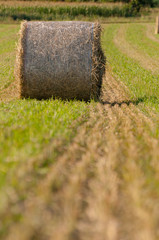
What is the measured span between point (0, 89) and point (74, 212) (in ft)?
24.3

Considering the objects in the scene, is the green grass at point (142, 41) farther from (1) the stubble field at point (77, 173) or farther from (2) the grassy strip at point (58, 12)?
(1) the stubble field at point (77, 173)

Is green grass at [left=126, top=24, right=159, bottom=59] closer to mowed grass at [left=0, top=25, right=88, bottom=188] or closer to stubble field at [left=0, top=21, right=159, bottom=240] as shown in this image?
mowed grass at [left=0, top=25, right=88, bottom=188]

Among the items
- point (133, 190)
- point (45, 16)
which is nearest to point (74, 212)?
point (133, 190)

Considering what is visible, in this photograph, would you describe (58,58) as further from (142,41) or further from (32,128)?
(142,41)

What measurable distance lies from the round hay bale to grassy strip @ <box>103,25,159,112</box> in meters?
1.49

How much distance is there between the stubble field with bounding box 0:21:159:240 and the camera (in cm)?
242

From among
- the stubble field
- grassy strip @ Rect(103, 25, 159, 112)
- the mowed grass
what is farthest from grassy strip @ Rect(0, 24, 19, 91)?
the stubble field

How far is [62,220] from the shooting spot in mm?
2486

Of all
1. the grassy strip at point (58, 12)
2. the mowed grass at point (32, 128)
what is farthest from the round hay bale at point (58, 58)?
the grassy strip at point (58, 12)

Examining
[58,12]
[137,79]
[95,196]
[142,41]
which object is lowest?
[58,12]

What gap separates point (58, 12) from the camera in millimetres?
37938

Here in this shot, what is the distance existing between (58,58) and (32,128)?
9.76 feet

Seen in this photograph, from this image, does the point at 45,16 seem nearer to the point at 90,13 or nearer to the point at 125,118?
the point at 90,13

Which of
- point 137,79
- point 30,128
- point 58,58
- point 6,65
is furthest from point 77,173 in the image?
point 6,65
